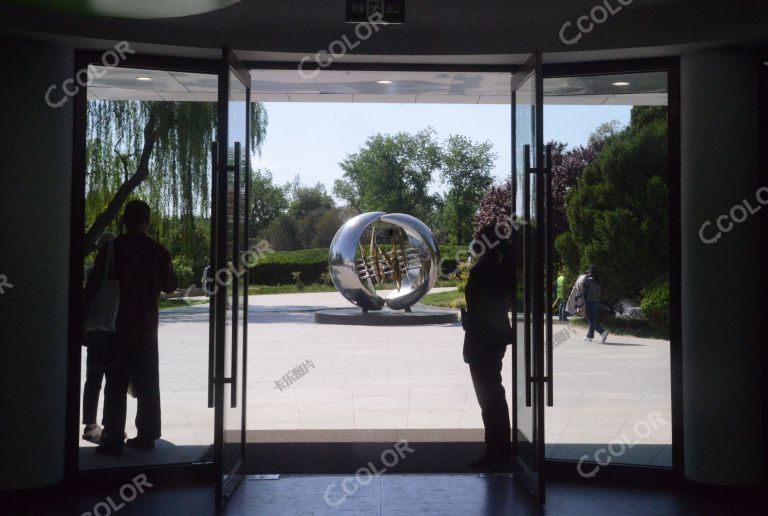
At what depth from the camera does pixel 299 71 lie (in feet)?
20.1

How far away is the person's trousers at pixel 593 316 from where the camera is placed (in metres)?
8.67

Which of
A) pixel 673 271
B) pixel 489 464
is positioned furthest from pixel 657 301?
pixel 489 464

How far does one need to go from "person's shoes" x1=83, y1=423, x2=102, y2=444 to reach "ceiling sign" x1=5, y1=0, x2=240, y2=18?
A: 2892 mm

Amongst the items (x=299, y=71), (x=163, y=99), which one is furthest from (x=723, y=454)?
(x=163, y=99)

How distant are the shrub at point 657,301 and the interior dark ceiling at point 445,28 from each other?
185cm

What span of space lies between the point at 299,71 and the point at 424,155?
168ft

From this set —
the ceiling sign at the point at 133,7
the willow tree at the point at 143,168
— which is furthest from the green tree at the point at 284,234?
the ceiling sign at the point at 133,7

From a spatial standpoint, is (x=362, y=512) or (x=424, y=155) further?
(x=424, y=155)

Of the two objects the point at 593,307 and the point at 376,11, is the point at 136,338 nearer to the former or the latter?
→ the point at 376,11

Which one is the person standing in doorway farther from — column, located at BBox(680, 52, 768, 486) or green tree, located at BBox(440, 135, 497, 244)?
green tree, located at BBox(440, 135, 497, 244)

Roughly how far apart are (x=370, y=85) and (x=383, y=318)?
46.4ft

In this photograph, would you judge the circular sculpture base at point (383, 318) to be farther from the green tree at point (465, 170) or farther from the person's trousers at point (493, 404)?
the green tree at point (465, 170)

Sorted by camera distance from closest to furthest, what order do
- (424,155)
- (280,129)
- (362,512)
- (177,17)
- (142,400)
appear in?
1. (362,512)
2. (177,17)
3. (142,400)
4. (280,129)
5. (424,155)

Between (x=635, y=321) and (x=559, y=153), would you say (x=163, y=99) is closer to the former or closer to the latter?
(x=559, y=153)
